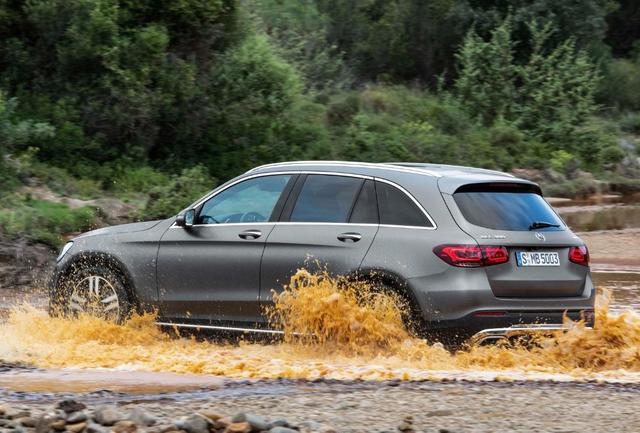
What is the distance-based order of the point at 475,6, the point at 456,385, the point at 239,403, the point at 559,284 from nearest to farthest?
the point at 239,403 < the point at 456,385 < the point at 559,284 < the point at 475,6

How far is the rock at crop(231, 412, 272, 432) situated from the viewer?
629 cm

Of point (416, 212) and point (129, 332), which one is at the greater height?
point (416, 212)

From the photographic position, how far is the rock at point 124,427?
637cm

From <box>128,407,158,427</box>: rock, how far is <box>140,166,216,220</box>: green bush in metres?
13.9

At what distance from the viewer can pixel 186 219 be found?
10375 mm

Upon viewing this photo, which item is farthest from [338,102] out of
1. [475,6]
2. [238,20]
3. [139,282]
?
[139,282]

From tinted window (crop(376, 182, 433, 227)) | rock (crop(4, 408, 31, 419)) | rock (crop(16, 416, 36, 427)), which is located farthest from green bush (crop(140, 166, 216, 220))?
rock (crop(16, 416, 36, 427))

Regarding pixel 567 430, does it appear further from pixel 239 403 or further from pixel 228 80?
pixel 228 80

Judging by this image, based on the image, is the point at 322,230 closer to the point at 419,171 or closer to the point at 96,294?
the point at 419,171

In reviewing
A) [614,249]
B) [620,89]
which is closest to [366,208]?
[614,249]

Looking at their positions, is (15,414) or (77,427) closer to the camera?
(77,427)

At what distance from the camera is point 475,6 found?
40.7 metres

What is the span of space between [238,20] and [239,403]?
61.0ft

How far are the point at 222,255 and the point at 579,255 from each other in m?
2.87
